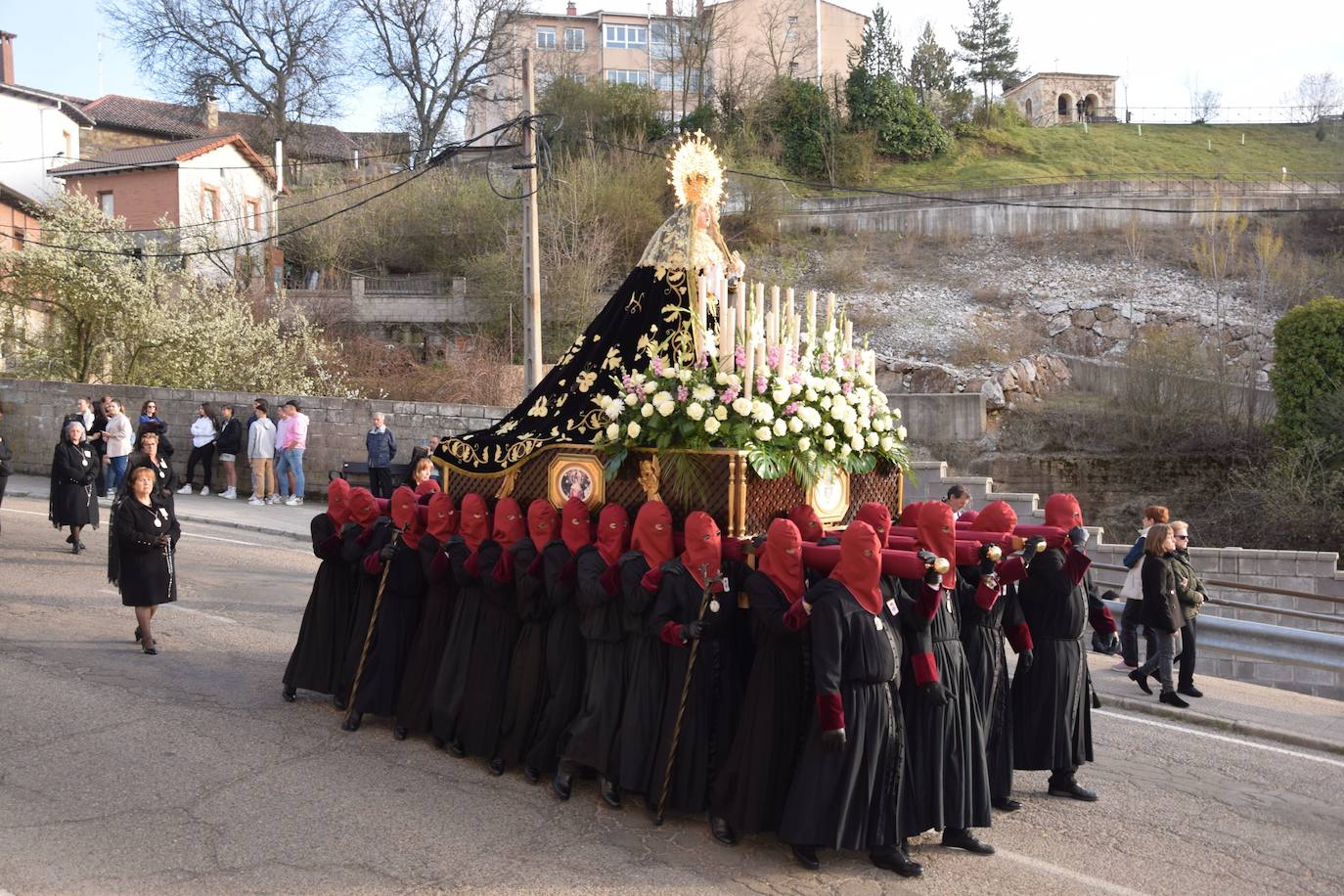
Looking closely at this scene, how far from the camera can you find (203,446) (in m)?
19.9

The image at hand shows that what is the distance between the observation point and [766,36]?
49.5 meters

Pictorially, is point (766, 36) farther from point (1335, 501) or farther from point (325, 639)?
point (325, 639)

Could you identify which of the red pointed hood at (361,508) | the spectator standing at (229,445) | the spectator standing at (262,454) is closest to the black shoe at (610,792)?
the red pointed hood at (361,508)

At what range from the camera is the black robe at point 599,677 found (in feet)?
21.7

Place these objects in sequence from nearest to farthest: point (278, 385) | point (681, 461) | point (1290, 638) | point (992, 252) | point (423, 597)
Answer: point (681, 461)
point (423, 597)
point (1290, 638)
point (278, 385)
point (992, 252)

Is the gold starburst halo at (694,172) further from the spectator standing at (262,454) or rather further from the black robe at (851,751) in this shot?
the spectator standing at (262,454)

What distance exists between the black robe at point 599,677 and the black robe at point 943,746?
5.52ft

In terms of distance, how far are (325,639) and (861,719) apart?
4394 mm

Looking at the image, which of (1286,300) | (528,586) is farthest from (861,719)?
(1286,300)

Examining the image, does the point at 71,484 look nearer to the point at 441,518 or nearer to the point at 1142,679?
the point at 441,518

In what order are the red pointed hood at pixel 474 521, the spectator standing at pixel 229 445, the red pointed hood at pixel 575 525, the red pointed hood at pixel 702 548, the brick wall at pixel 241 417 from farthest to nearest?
the spectator standing at pixel 229 445, the brick wall at pixel 241 417, the red pointed hood at pixel 474 521, the red pointed hood at pixel 575 525, the red pointed hood at pixel 702 548

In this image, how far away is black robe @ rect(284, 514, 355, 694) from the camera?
329 inches

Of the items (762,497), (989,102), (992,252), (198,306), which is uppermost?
(989,102)

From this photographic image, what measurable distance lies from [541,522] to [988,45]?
178 ft
